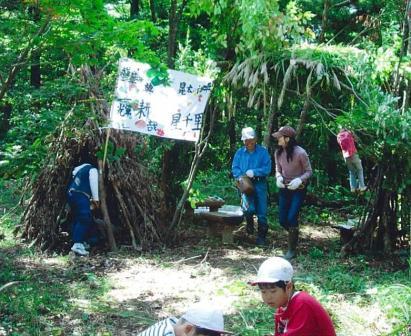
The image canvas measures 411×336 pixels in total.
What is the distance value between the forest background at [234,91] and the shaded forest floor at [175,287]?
0.14 ft

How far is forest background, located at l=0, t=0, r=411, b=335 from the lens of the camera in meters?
4.59

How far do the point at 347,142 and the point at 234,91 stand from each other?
1.84 m

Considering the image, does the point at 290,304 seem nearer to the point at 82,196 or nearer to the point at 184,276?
the point at 184,276

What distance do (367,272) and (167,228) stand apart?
281cm

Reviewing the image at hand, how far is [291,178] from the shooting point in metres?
6.90

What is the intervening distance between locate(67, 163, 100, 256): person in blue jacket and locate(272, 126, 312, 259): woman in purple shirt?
94.3 inches

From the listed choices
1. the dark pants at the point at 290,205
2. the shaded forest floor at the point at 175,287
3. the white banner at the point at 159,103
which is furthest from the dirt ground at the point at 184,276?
the white banner at the point at 159,103

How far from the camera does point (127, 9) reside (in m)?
14.8

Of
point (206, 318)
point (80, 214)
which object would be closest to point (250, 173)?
point (80, 214)

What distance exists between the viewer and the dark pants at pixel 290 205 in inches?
269

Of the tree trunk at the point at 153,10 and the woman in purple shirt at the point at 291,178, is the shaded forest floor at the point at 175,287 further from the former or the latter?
the tree trunk at the point at 153,10

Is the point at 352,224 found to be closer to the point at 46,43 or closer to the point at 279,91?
the point at 279,91

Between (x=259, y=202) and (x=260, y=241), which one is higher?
(x=259, y=202)

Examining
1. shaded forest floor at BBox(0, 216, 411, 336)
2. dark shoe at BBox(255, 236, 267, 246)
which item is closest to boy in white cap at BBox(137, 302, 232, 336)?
shaded forest floor at BBox(0, 216, 411, 336)
